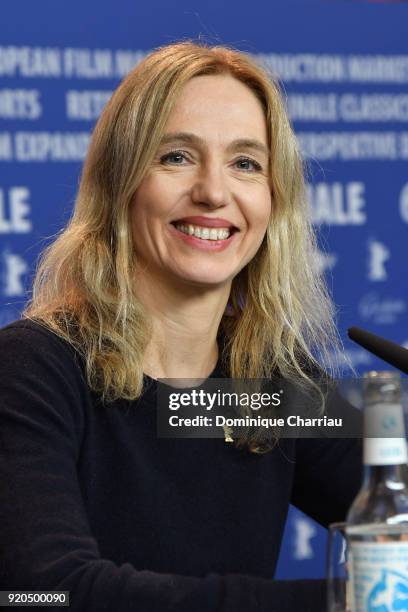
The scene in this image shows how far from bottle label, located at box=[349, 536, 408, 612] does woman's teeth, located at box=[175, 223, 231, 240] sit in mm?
771

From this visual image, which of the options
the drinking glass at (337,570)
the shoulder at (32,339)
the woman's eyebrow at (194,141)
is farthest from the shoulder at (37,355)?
the drinking glass at (337,570)

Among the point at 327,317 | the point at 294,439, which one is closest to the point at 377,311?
the point at 327,317

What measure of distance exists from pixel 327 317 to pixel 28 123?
3.04 feet

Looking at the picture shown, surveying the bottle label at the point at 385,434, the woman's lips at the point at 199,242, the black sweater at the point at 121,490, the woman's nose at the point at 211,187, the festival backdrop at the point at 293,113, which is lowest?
the bottle label at the point at 385,434

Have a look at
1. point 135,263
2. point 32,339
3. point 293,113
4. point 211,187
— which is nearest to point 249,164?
point 211,187

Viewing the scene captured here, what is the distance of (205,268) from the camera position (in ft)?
4.73

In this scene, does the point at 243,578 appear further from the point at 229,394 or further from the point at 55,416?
the point at 229,394

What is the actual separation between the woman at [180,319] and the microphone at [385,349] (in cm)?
39

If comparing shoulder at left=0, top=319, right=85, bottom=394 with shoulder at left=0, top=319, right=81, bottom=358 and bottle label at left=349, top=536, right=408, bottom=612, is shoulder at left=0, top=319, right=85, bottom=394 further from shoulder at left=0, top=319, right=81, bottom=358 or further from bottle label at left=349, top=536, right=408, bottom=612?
bottle label at left=349, top=536, right=408, bottom=612

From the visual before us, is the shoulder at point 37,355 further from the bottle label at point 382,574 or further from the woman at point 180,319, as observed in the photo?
the bottle label at point 382,574

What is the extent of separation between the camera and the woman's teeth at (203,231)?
144cm

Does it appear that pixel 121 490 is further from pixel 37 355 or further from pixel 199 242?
pixel 199 242

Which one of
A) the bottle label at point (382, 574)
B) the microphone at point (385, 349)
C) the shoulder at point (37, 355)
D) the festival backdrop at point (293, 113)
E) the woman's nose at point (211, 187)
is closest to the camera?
the bottle label at point (382, 574)

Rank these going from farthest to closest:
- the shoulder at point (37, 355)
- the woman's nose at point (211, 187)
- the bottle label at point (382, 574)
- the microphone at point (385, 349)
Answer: the woman's nose at point (211, 187), the shoulder at point (37, 355), the microphone at point (385, 349), the bottle label at point (382, 574)
